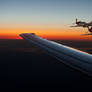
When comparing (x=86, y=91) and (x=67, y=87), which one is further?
(x=67, y=87)

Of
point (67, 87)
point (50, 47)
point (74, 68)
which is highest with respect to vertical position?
point (50, 47)

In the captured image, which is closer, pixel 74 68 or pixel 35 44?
pixel 74 68

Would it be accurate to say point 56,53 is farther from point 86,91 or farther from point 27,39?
point 86,91

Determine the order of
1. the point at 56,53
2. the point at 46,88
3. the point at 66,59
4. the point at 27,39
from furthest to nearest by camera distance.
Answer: the point at 46,88 < the point at 27,39 < the point at 56,53 < the point at 66,59

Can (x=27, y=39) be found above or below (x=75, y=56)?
above

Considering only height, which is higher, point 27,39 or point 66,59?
point 27,39

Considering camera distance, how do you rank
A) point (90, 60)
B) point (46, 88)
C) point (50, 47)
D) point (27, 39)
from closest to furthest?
point (90, 60)
point (50, 47)
point (27, 39)
point (46, 88)

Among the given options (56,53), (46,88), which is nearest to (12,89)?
(46,88)

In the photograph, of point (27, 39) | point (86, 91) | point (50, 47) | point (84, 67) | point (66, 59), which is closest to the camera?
point (84, 67)

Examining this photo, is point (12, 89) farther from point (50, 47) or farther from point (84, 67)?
point (84, 67)

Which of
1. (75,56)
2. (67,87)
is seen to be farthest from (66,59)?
(67,87)
